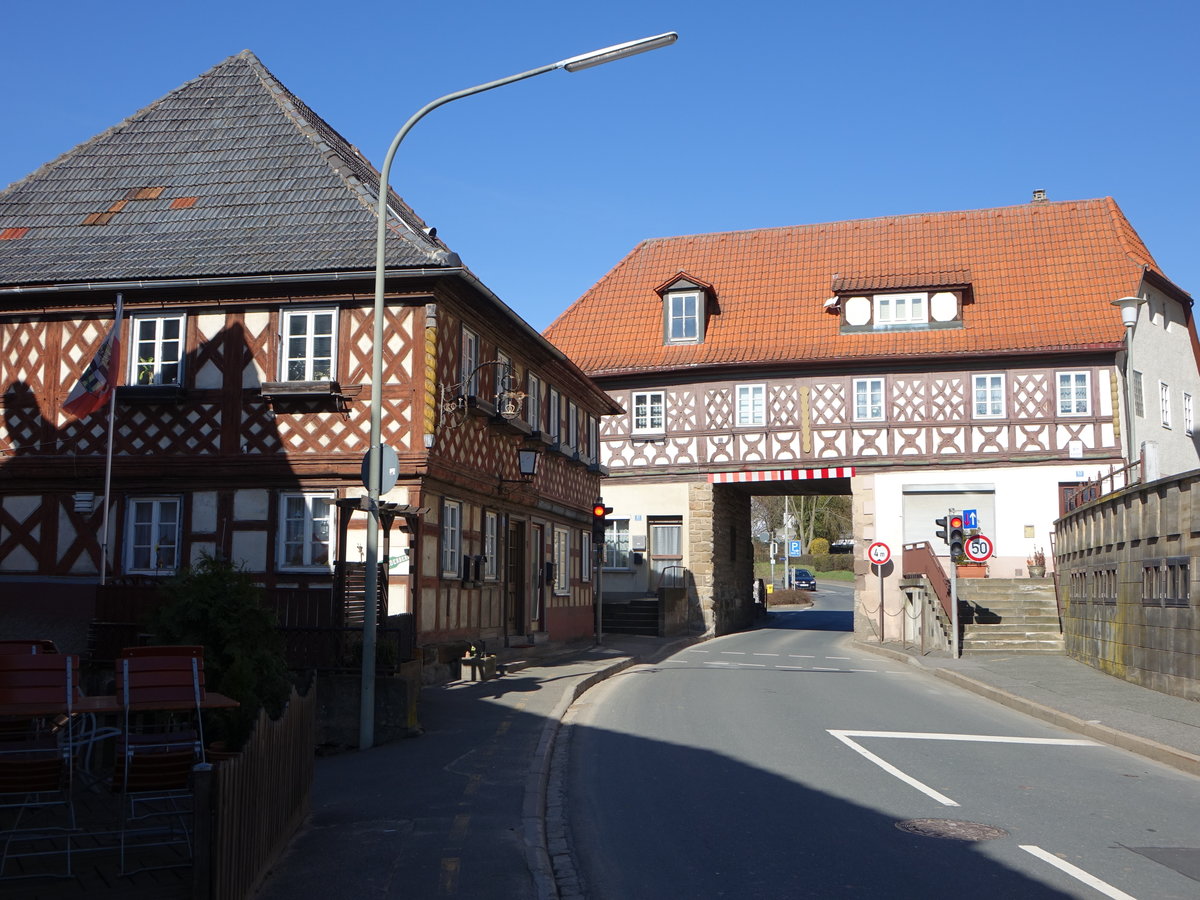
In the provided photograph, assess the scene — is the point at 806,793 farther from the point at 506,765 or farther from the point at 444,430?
the point at 444,430

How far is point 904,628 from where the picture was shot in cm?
3266

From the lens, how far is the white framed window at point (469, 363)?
19.9 meters

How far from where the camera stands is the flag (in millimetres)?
17391

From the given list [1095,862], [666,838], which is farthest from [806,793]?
[1095,862]

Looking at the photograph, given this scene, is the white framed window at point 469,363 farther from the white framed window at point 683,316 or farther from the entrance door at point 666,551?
the white framed window at point 683,316

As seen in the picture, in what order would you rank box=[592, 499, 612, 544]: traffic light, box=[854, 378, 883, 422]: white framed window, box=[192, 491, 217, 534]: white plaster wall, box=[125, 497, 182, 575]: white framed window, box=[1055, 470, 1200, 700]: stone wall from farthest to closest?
1. box=[854, 378, 883, 422]: white framed window
2. box=[592, 499, 612, 544]: traffic light
3. box=[125, 497, 182, 575]: white framed window
4. box=[192, 491, 217, 534]: white plaster wall
5. box=[1055, 470, 1200, 700]: stone wall

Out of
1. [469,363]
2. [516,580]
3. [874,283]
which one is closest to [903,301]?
[874,283]

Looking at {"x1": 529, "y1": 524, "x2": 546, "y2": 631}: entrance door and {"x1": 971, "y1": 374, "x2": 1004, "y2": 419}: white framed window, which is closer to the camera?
{"x1": 529, "y1": 524, "x2": 546, "y2": 631}: entrance door

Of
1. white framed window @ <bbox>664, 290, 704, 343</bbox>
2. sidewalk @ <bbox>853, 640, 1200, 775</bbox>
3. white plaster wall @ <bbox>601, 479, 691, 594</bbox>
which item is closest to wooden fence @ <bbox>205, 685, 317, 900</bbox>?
sidewalk @ <bbox>853, 640, 1200, 775</bbox>

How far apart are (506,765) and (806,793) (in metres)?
2.79

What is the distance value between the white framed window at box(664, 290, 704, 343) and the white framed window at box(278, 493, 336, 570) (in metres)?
21.2

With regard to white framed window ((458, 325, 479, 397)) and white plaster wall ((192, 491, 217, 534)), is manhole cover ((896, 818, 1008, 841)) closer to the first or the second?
white framed window ((458, 325, 479, 397))

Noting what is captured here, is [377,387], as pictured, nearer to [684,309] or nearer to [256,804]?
[256,804]

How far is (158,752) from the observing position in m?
7.66
